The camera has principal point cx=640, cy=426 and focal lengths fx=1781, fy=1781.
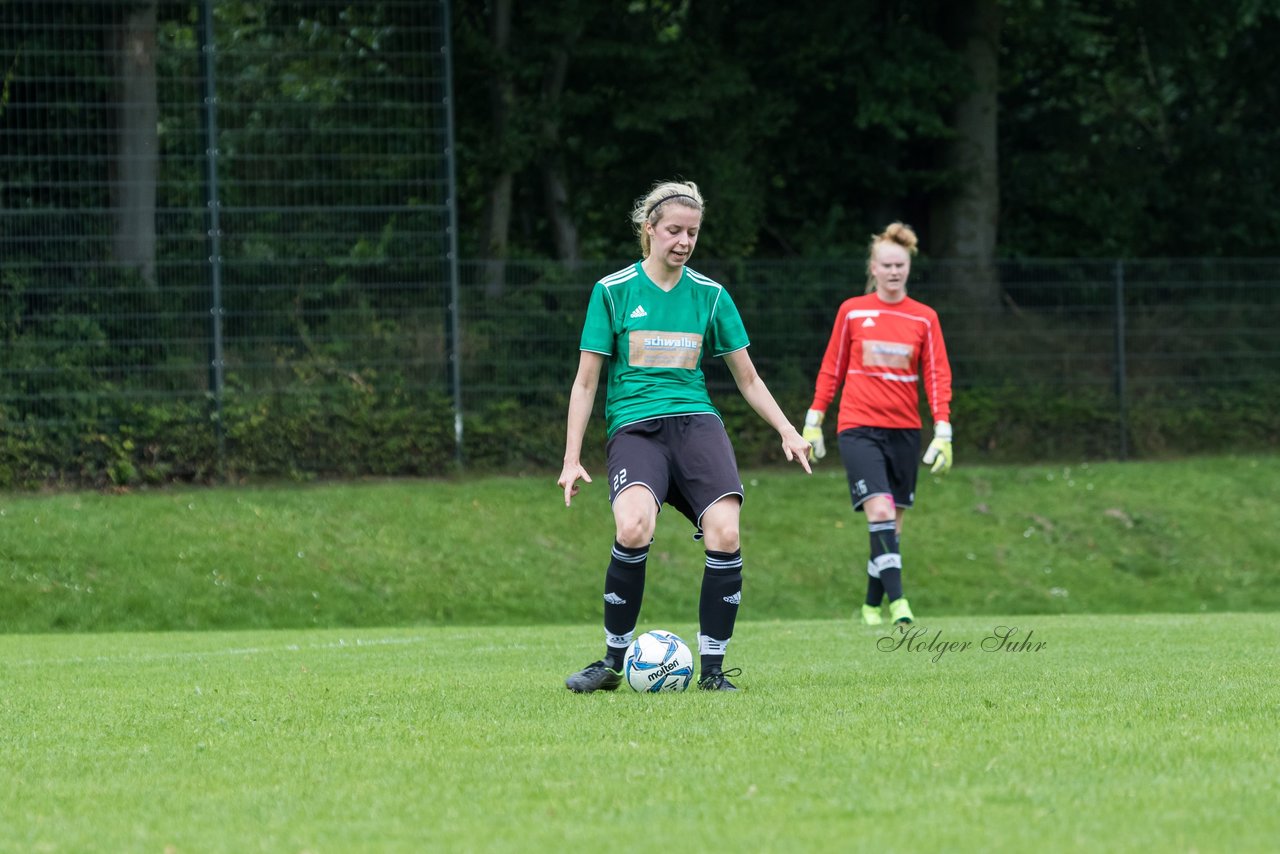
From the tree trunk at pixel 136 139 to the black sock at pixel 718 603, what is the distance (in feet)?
43.4

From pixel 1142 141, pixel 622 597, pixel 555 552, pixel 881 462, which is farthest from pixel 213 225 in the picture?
pixel 1142 141

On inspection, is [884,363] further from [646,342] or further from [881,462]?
[646,342]

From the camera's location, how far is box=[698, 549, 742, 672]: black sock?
712 centimetres

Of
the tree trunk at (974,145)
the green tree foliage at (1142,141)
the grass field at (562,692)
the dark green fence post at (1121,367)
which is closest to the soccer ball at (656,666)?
the grass field at (562,692)

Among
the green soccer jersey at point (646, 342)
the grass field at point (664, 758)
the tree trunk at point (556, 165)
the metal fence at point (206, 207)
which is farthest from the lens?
the tree trunk at point (556, 165)

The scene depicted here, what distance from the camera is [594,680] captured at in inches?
280

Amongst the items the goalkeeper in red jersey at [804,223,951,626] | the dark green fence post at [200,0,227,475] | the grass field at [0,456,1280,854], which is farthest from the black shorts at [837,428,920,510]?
the dark green fence post at [200,0,227,475]

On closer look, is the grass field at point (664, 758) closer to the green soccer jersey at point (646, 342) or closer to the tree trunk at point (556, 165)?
the green soccer jersey at point (646, 342)

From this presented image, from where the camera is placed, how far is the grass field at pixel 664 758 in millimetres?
4102

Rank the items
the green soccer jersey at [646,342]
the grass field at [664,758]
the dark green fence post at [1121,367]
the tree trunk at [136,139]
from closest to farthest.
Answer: the grass field at [664,758] → the green soccer jersey at [646,342] → the tree trunk at [136,139] → the dark green fence post at [1121,367]

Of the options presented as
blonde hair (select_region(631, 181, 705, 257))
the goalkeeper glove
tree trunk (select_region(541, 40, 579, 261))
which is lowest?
the goalkeeper glove

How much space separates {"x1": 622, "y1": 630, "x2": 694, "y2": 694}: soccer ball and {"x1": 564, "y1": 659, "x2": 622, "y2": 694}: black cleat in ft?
0.20

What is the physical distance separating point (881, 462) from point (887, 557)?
0.65m

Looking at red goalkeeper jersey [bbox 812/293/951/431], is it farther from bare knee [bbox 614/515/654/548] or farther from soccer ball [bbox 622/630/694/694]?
bare knee [bbox 614/515/654/548]
